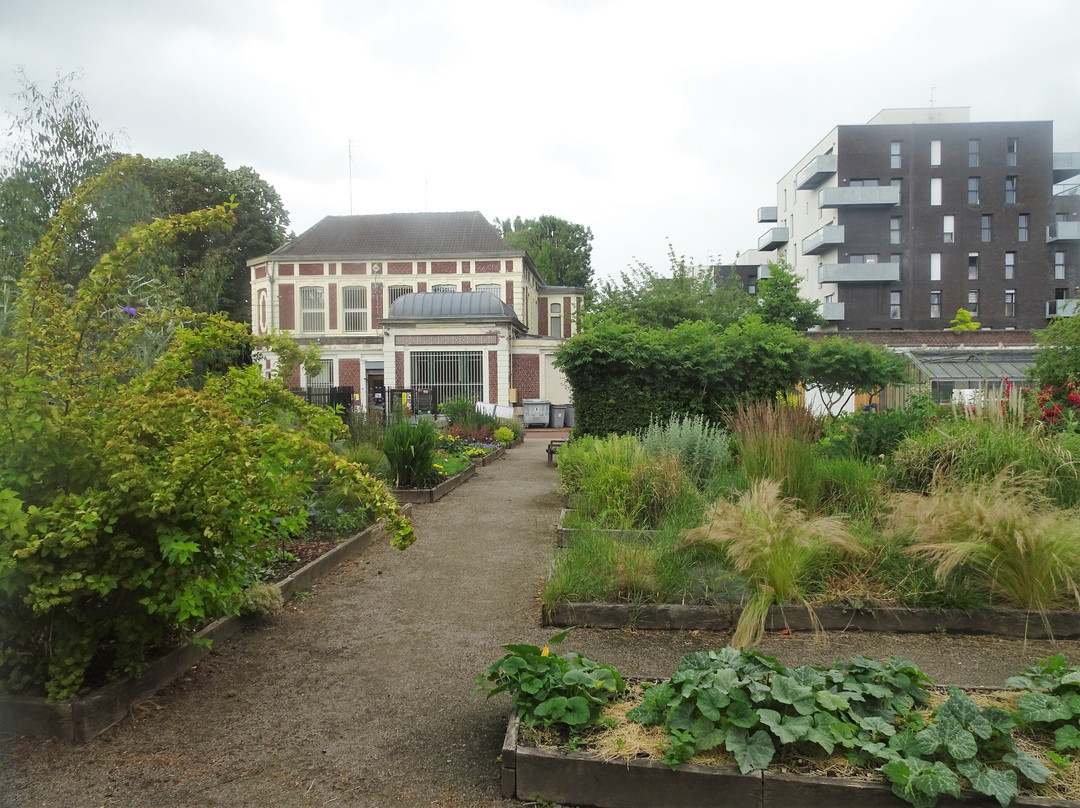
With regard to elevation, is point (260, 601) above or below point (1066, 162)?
below

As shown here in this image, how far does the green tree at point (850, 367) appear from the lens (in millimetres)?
12945

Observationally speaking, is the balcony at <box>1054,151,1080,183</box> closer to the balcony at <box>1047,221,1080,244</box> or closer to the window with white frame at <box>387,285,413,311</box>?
the balcony at <box>1047,221,1080,244</box>

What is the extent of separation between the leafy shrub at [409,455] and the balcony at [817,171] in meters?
43.2

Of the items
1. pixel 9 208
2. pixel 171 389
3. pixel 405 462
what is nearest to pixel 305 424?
pixel 171 389

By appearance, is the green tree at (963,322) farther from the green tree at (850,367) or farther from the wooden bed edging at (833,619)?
the wooden bed edging at (833,619)

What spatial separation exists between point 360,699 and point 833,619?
2.99m

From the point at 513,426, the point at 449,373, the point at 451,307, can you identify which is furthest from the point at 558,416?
the point at 513,426

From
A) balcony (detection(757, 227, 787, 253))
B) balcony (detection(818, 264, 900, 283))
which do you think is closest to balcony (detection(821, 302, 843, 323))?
balcony (detection(818, 264, 900, 283))

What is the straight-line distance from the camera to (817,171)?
4731cm

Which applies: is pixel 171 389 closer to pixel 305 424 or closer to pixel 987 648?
pixel 305 424

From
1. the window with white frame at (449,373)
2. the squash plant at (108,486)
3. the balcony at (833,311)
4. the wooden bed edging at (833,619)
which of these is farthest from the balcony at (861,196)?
the squash plant at (108,486)

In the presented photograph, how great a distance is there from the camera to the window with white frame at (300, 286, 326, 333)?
42844 mm

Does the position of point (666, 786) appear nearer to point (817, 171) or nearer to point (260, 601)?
point (260, 601)

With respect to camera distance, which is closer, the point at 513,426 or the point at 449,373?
the point at 513,426
